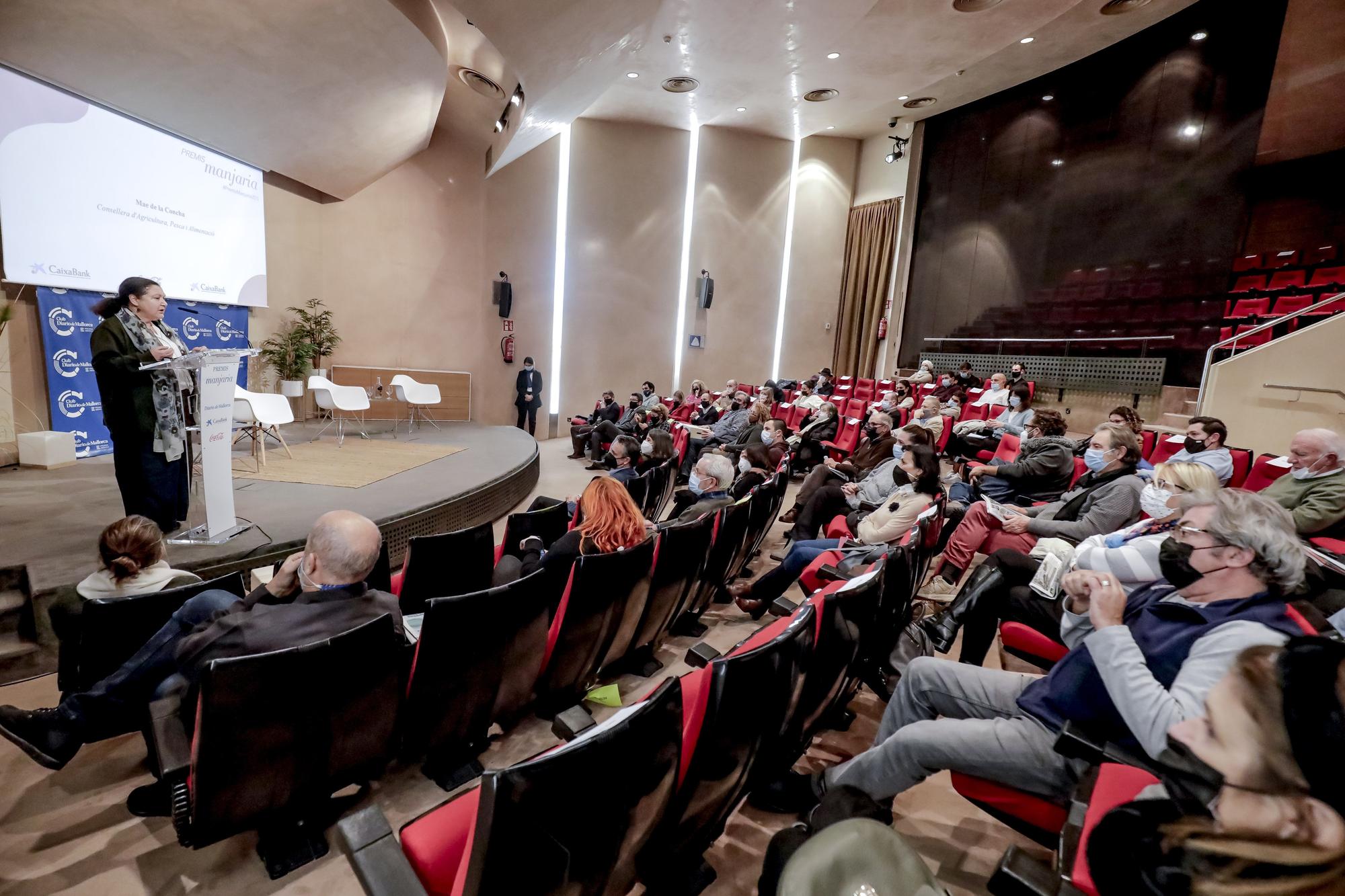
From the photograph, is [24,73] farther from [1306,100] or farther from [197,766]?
[1306,100]

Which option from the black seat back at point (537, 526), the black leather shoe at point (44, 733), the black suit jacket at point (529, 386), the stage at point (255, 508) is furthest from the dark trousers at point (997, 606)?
Result: the black suit jacket at point (529, 386)

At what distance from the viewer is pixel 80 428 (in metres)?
5.07

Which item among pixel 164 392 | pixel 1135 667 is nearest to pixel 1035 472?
pixel 1135 667

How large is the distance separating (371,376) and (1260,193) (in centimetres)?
1546

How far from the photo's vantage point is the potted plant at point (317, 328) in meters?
7.67

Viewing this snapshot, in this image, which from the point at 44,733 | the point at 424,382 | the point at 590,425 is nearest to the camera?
the point at 44,733

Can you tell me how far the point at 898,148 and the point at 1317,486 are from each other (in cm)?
992

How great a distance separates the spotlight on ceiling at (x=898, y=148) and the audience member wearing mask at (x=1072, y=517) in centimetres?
936

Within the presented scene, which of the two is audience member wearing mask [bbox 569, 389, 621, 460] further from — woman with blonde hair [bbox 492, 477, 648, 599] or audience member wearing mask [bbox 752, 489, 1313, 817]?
audience member wearing mask [bbox 752, 489, 1313, 817]

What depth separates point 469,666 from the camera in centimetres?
155

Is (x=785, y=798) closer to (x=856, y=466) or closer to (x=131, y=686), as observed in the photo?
(x=131, y=686)

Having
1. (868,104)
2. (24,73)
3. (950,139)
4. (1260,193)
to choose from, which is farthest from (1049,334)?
(24,73)

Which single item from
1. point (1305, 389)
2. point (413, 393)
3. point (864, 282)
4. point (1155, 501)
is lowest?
point (413, 393)

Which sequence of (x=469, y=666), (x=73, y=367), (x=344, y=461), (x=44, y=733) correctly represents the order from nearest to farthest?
(x=44, y=733), (x=469, y=666), (x=73, y=367), (x=344, y=461)
